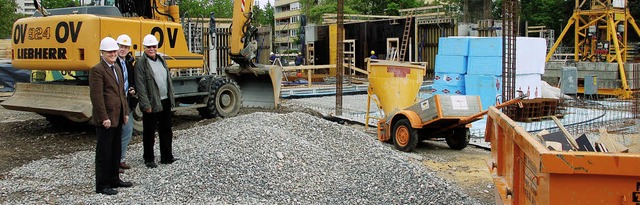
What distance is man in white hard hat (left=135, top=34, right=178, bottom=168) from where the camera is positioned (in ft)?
24.7

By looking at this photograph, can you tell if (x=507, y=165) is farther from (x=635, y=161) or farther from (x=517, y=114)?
(x=517, y=114)

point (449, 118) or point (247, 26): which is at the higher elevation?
point (247, 26)

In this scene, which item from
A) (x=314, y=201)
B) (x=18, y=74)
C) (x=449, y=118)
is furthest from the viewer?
(x=18, y=74)

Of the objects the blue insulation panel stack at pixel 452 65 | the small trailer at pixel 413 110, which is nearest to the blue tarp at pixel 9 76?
the blue insulation panel stack at pixel 452 65

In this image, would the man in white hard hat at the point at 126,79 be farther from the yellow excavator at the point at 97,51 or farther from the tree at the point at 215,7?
the tree at the point at 215,7

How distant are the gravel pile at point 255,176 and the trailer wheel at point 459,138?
1.85 meters

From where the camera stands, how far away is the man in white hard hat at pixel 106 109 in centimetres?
657

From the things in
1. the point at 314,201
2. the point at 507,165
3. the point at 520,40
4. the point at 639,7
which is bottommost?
the point at 314,201

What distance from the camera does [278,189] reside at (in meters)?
6.70

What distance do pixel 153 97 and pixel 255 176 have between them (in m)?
1.63

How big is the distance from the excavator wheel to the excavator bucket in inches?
35.1

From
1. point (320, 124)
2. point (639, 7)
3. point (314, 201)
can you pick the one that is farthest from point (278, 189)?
point (639, 7)

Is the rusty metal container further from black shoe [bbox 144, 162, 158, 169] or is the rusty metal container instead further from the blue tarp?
the blue tarp

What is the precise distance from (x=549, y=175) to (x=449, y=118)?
6.21 metres
